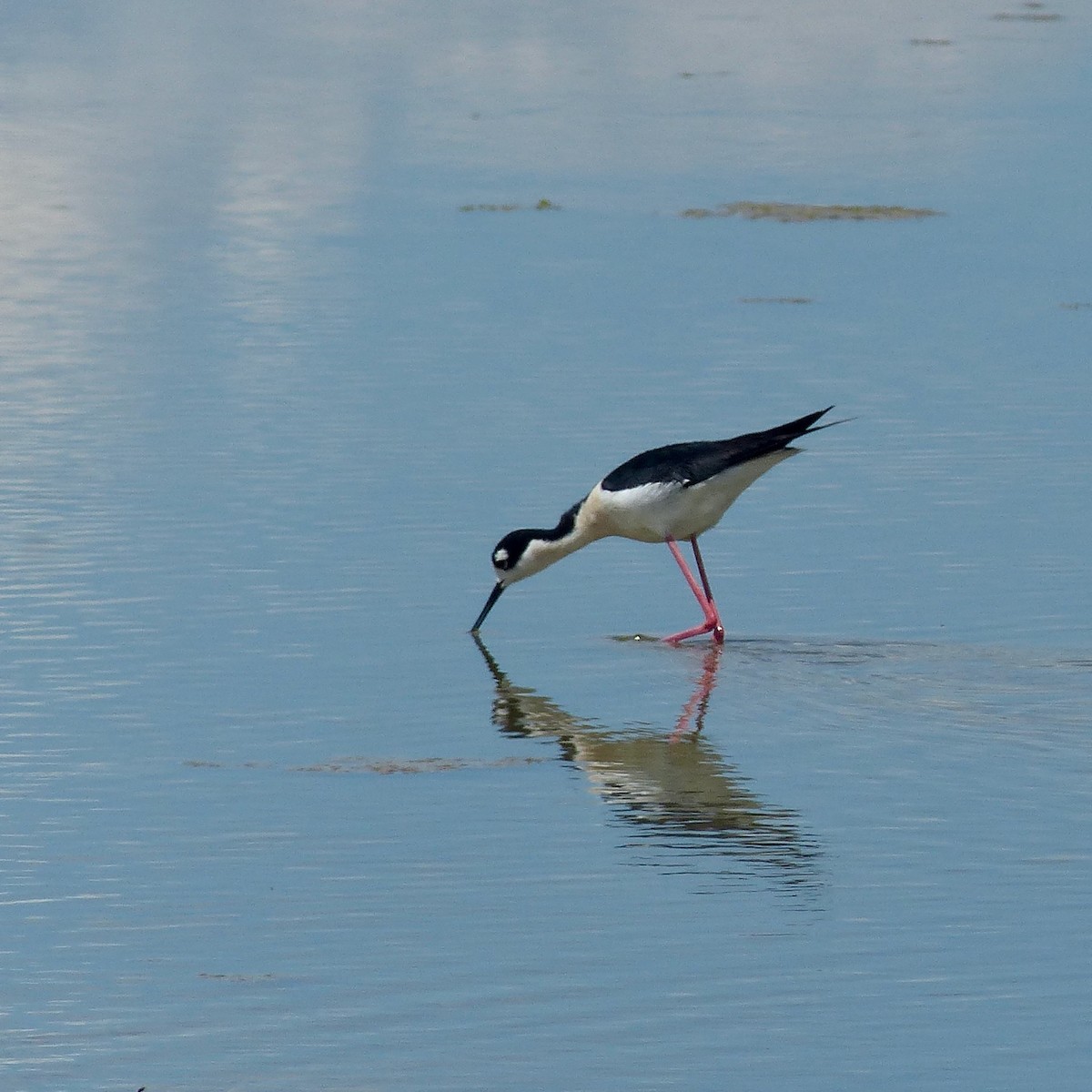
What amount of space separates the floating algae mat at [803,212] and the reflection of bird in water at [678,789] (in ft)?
32.9

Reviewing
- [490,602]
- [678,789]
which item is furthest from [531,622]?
[678,789]

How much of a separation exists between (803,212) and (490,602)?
31.7 ft

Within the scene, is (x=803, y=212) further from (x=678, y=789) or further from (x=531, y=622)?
(x=678, y=789)

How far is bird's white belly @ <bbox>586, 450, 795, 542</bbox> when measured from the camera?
10.8 m

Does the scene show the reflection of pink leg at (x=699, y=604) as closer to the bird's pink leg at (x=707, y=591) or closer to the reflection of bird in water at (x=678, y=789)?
the bird's pink leg at (x=707, y=591)

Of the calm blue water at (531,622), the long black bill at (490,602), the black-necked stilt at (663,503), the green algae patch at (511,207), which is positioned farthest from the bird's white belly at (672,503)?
the green algae patch at (511,207)

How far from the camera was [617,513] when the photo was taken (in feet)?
36.0

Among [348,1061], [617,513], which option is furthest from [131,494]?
[348,1061]

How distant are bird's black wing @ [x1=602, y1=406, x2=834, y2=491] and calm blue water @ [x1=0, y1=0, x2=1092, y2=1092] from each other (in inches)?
22.9

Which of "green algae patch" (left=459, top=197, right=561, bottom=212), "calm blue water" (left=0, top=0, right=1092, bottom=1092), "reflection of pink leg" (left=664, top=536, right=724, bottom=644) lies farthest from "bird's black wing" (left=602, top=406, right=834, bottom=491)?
"green algae patch" (left=459, top=197, right=561, bottom=212)

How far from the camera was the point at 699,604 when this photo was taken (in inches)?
429

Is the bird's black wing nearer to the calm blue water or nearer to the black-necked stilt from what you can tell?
the black-necked stilt

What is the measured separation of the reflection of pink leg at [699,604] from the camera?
1031 centimetres

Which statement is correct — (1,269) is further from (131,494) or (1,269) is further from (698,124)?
(698,124)
